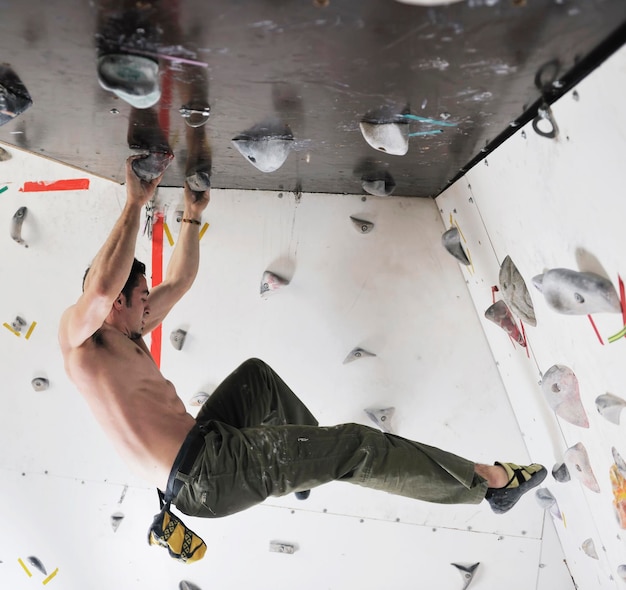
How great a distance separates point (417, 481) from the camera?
1.79m

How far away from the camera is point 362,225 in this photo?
2.32 meters

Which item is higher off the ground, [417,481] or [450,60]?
[450,60]

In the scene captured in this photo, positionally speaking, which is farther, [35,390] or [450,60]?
[35,390]

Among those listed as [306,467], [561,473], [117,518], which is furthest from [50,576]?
[561,473]

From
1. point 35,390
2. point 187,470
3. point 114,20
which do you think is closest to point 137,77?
point 114,20

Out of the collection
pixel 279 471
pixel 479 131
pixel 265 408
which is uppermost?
pixel 479 131

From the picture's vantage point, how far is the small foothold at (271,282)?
7.72 feet

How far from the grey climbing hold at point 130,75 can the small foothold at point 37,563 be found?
2.27 m

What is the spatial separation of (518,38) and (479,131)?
453mm

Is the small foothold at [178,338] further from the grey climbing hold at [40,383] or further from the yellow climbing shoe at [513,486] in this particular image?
the yellow climbing shoe at [513,486]

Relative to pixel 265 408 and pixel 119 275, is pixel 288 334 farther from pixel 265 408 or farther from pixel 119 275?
pixel 119 275

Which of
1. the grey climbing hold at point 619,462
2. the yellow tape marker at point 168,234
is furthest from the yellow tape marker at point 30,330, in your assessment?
the grey climbing hold at point 619,462

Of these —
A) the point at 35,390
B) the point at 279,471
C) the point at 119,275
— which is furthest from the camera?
the point at 35,390

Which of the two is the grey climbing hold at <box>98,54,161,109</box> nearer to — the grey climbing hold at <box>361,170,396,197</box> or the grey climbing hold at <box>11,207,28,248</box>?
the grey climbing hold at <box>361,170,396,197</box>
